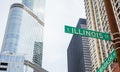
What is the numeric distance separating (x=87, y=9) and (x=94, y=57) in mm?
25277

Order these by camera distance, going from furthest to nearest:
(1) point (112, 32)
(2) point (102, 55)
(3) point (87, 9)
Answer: (3) point (87, 9) → (2) point (102, 55) → (1) point (112, 32)

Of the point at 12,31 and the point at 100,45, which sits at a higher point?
the point at 12,31

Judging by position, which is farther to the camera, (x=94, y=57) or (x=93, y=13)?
(x=93, y=13)

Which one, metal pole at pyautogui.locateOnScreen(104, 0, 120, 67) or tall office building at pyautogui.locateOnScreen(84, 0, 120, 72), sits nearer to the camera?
metal pole at pyautogui.locateOnScreen(104, 0, 120, 67)

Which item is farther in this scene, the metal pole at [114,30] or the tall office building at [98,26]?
→ the tall office building at [98,26]

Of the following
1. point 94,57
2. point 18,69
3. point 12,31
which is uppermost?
point 12,31

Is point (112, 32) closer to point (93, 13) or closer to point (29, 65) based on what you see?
point (93, 13)

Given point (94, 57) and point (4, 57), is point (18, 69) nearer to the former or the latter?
point (4, 57)

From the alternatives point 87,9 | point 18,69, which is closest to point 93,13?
point 87,9

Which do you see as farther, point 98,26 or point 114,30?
point 98,26

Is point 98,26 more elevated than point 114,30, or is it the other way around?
point 98,26

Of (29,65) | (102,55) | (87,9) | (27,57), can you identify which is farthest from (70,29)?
(27,57)

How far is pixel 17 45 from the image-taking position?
630ft

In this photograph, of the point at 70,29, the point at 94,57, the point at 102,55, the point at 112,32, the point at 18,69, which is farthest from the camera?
the point at 18,69
